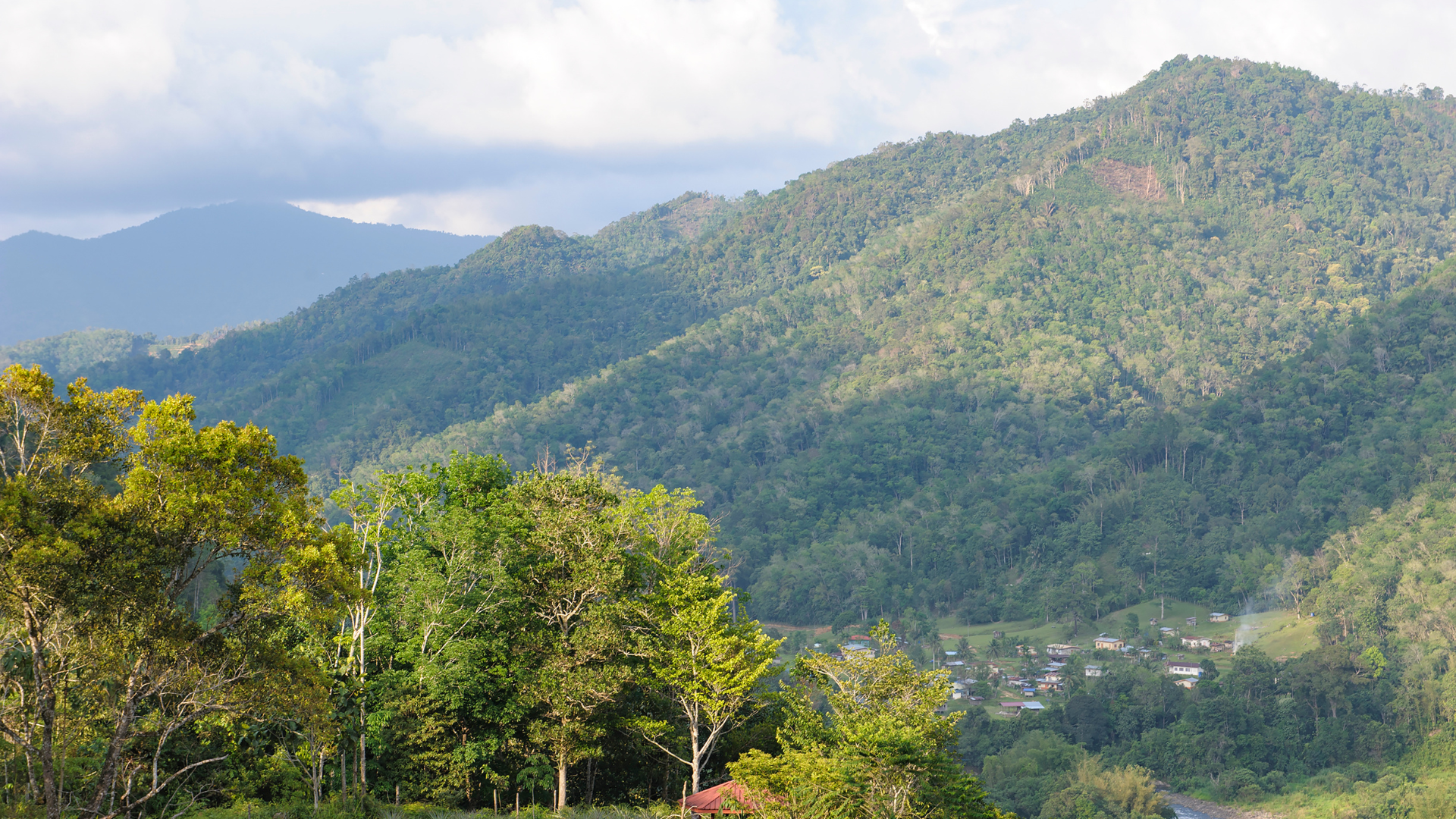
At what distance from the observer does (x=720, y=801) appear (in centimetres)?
1853

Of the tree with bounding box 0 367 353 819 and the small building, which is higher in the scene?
the tree with bounding box 0 367 353 819

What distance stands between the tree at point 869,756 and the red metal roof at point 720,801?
290mm

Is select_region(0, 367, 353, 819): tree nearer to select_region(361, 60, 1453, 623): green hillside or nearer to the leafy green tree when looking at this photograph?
the leafy green tree

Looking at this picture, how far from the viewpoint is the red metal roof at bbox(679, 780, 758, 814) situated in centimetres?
1805

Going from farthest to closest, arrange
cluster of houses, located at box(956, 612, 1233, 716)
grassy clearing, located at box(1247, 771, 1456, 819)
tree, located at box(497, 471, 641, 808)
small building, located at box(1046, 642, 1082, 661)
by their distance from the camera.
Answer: small building, located at box(1046, 642, 1082, 661)
cluster of houses, located at box(956, 612, 1233, 716)
grassy clearing, located at box(1247, 771, 1456, 819)
tree, located at box(497, 471, 641, 808)

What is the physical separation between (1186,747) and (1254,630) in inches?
773

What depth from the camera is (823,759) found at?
17234 millimetres

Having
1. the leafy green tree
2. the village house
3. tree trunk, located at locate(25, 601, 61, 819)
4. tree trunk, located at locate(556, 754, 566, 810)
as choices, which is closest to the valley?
tree trunk, located at locate(556, 754, 566, 810)

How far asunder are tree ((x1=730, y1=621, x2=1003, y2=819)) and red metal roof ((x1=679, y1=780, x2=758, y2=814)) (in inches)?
11.4

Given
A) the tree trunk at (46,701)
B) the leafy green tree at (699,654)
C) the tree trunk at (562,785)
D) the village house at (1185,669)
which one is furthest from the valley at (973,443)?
the tree trunk at (46,701)

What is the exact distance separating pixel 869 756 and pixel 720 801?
3.08 m

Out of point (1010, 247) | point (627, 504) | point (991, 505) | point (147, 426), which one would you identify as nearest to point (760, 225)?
point (1010, 247)

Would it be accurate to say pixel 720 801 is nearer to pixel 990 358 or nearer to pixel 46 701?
pixel 46 701

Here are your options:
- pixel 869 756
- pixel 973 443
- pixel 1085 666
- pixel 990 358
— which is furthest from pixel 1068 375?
pixel 869 756
